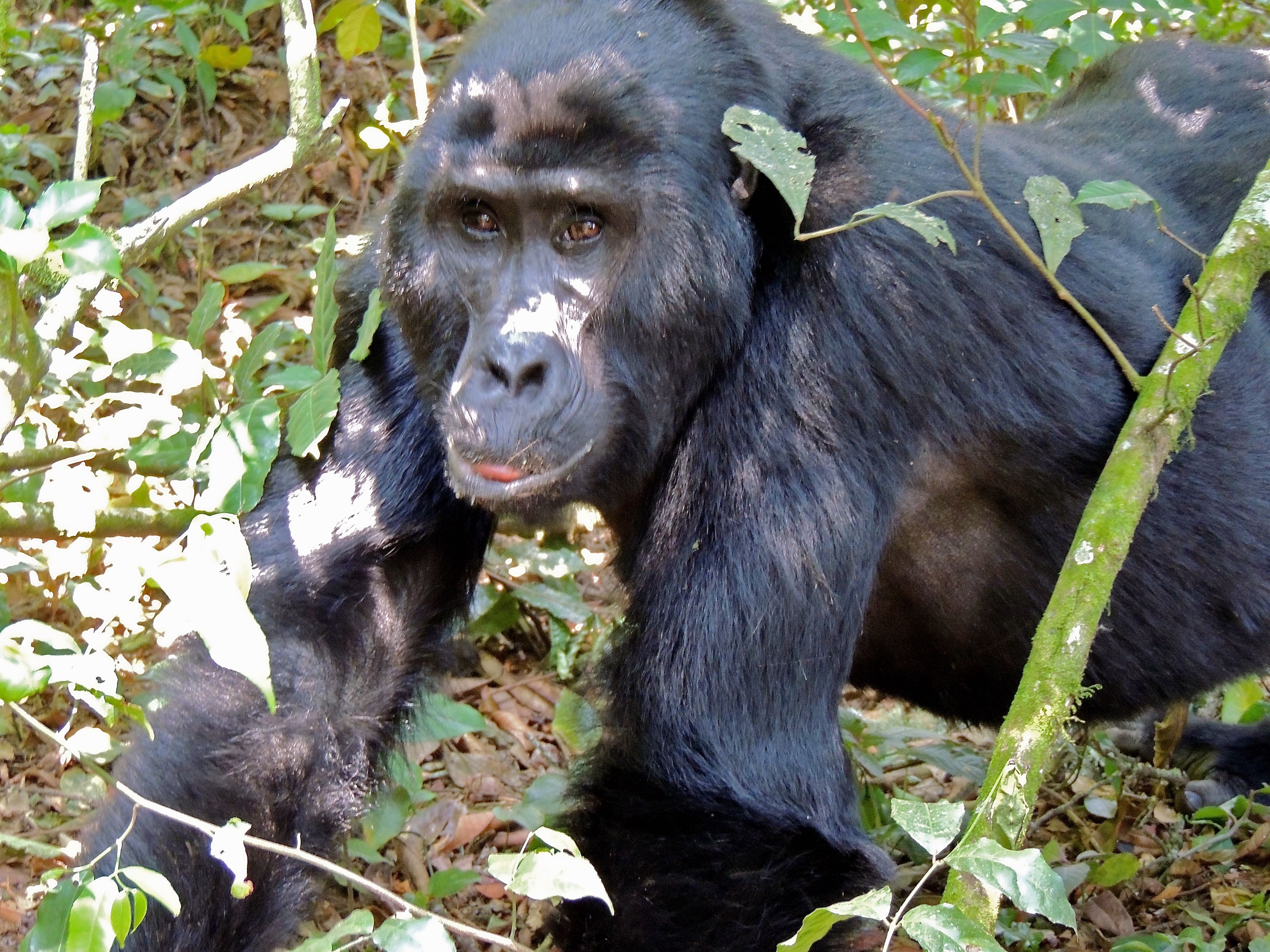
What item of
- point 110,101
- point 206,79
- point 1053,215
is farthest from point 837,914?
point 206,79

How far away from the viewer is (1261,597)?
4449mm

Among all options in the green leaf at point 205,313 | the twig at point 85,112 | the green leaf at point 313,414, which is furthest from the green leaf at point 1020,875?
the green leaf at point 205,313

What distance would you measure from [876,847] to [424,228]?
2108mm

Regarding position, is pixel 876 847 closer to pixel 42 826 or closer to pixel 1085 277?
pixel 1085 277

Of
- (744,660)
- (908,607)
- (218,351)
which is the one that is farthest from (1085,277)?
(218,351)

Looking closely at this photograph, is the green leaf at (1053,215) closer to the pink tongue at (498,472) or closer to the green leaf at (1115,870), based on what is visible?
the pink tongue at (498,472)

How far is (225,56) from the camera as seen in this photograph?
7887mm

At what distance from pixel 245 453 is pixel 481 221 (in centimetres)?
97

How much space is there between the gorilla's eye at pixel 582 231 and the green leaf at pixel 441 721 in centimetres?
159

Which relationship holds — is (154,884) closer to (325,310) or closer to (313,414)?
(313,414)

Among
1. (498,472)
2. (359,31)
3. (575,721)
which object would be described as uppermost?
(359,31)

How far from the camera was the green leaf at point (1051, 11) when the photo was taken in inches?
195

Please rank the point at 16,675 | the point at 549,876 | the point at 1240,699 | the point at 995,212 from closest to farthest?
the point at 16,675 < the point at 549,876 < the point at 995,212 < the point at 1240,699

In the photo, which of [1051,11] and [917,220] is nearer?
[917,220]
